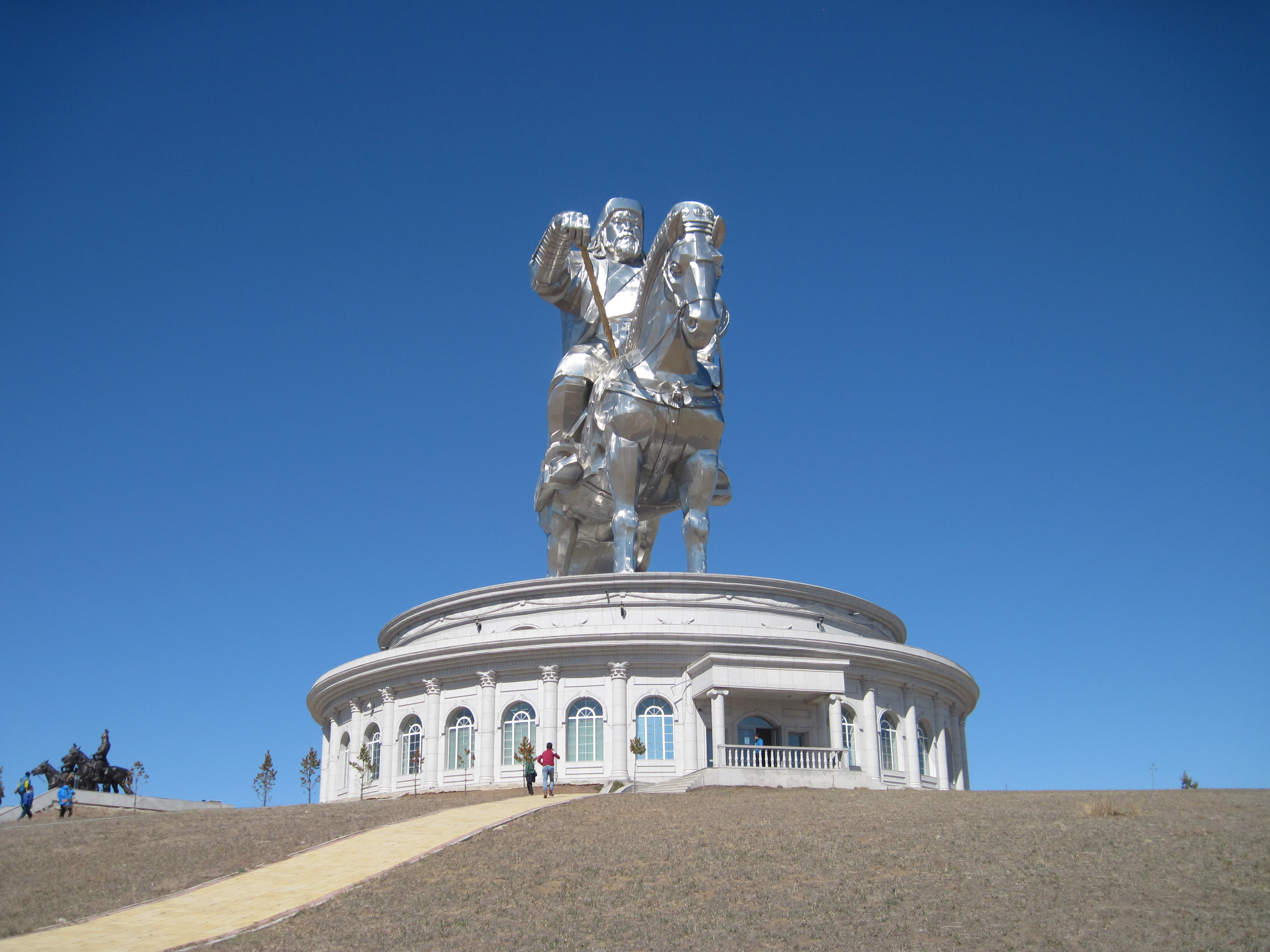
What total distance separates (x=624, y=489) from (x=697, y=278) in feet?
22.2

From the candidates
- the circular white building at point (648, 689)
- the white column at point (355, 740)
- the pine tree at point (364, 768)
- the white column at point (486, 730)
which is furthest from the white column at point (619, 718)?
the white column at point (355, 740)

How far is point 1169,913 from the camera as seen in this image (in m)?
12.5

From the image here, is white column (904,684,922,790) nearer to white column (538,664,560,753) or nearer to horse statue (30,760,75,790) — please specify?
white column (538,664,560,753)

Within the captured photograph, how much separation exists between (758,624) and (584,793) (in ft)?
24.8

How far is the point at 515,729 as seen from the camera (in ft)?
101

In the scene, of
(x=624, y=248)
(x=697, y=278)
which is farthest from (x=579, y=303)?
(x=697, y=278)

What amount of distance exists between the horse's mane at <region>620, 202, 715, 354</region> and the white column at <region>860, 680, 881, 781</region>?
11043 mm

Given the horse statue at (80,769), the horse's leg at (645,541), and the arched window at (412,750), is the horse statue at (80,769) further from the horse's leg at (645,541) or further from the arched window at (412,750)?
the horse's leg at (645,541)

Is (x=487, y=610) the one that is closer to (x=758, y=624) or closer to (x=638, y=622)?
(x=638, y=622)

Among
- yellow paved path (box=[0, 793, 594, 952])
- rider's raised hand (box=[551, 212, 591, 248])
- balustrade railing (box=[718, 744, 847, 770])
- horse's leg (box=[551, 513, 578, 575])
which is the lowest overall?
yellow paved path (box=[0, 793, 594, 952])

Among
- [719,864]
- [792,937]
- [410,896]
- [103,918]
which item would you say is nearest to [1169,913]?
[792,937]

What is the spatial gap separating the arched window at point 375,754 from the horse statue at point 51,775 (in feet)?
30.6

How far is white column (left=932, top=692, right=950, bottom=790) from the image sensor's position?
33031mm

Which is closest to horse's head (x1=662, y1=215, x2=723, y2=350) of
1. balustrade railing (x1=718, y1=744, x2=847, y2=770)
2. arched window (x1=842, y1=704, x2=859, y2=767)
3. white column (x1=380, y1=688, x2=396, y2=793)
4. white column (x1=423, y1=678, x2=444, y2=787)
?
arched window (x1=842, y1=704, x2=859, y2=767)
